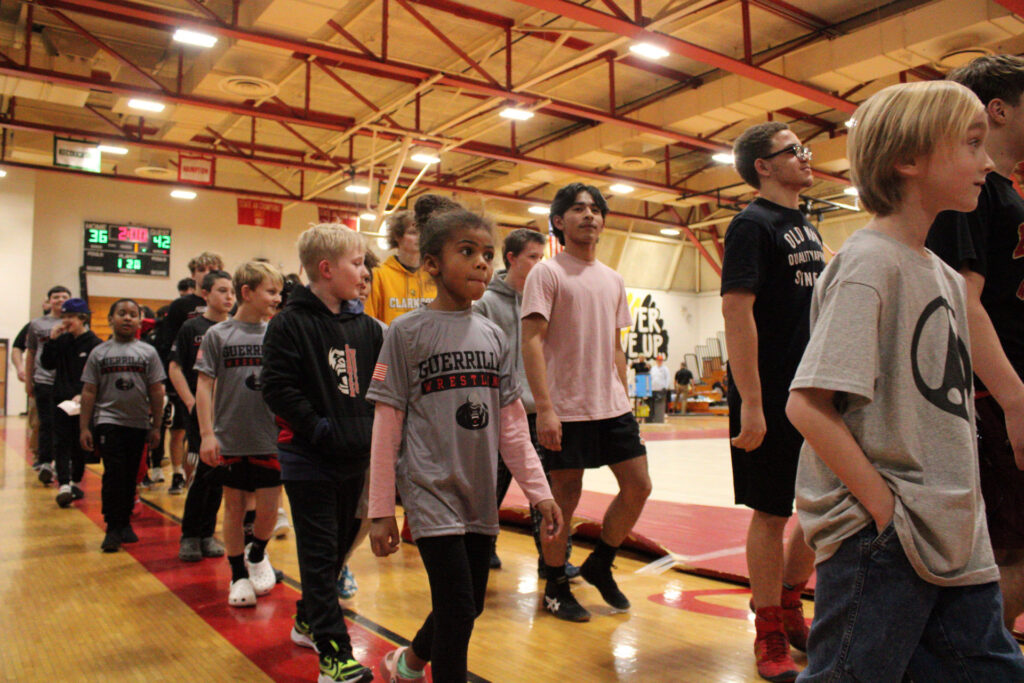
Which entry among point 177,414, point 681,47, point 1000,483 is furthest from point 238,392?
point 681,47

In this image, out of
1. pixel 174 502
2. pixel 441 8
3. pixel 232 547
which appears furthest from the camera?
pixel 441 8

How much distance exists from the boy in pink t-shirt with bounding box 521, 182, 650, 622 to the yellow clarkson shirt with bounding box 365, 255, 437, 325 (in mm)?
948

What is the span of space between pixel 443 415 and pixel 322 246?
994 millimetres

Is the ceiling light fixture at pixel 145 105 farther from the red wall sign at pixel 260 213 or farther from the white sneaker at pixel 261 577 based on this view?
the white sneaker at pixel 261 577

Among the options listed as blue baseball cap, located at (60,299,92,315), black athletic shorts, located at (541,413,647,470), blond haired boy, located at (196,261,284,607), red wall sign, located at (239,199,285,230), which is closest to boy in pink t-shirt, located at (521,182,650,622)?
black athletic shorts, located at (541,413,647,470)

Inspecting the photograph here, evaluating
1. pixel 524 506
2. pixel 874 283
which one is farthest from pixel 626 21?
pixel 874 283

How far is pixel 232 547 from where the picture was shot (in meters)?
3.51

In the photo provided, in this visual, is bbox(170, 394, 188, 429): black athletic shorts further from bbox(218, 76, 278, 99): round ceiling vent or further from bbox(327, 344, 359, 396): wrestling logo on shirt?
bbox(218, 76, 278, 99): round ceiling vent

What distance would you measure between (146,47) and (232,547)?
1174cm

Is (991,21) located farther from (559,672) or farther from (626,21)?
(559,672)

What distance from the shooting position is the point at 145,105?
11836mm

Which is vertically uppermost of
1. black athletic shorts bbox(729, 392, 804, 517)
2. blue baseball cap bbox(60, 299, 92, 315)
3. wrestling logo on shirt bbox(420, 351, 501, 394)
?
blue baseball cap bbox(60, 299, 92, 315)

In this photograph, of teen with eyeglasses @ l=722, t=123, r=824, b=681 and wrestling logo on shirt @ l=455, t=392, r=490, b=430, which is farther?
teen with eyeglasses @ l=722, t=123, r=824, b=681

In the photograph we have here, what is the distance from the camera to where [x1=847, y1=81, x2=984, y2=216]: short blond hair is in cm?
133
